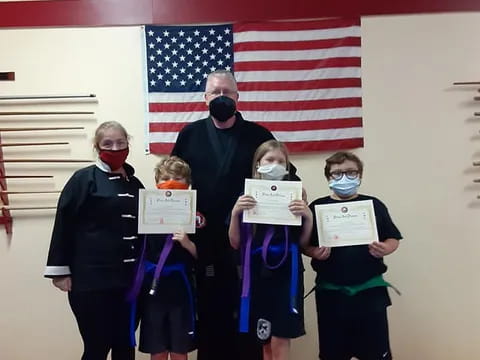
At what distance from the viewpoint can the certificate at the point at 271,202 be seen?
2.46 m

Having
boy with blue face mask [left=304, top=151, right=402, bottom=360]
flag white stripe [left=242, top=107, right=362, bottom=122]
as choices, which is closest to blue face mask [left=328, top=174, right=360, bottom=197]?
boy with blue face mask [left=304, top=151, right=402, bottom=360]

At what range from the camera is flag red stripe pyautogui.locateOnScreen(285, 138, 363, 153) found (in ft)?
11.5

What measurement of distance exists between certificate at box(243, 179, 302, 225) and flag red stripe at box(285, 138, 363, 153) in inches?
41.5

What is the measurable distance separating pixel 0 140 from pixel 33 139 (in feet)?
0.71

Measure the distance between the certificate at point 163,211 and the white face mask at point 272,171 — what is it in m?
0.39

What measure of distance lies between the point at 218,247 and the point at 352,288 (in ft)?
2.36

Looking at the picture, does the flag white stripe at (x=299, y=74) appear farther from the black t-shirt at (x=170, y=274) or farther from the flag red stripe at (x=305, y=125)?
the black t-shirt at (x=170, y=274)

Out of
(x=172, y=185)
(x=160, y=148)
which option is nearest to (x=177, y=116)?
(x=160, y=148)

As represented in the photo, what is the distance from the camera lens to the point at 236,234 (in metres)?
2.51

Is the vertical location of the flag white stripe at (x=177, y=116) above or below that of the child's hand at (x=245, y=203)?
above

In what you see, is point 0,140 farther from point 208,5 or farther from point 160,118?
point 208,5

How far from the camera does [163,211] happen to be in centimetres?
255

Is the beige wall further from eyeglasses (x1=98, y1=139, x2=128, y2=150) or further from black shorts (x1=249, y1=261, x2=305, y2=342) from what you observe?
black shorts (x1=249, y1=261, x2=305, y2=342)

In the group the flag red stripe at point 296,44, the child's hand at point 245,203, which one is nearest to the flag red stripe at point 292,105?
the flag red stripe at point 296,44
